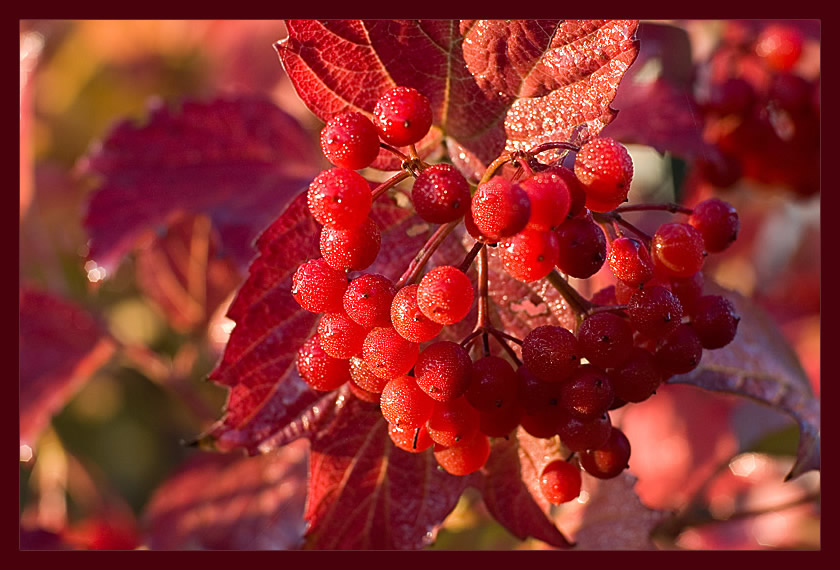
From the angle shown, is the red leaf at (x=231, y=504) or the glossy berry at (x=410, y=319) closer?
the glossy berry at (x=410, y=319)

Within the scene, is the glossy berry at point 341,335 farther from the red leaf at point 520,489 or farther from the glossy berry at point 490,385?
the red leaf at point 520,489

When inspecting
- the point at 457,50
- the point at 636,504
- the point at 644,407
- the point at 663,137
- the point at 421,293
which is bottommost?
the point at 644,407

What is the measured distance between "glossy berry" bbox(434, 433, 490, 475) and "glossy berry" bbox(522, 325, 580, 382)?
0.10 metres

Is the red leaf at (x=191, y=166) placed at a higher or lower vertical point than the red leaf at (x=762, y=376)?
higher

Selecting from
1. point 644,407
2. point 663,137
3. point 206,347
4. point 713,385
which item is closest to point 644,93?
point 663,137

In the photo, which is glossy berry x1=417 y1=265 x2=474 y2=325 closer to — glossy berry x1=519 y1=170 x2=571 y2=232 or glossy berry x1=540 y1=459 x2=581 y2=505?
glossy berry x1=519 y1=170 x2=571 y2=232

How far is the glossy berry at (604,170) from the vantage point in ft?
2.13

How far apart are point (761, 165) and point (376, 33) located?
92 centimetres

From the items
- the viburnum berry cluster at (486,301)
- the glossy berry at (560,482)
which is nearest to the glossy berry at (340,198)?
the viburnum berry cluster at (486,301)

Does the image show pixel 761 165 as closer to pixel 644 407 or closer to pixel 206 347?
pixel 644 407

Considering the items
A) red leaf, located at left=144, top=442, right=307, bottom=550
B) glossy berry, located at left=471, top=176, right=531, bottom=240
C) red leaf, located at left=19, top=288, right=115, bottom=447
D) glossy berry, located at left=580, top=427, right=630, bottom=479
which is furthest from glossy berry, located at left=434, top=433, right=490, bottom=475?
red leaf, located at left=19, top=288, right=115, bottom=447

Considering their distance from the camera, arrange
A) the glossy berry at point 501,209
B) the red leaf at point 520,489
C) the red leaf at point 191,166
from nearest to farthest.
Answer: the glossy berry at point 501,209
the red leaf at point 520,489
the red leaf at point 191,166

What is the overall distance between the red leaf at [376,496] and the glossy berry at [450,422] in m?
0.18

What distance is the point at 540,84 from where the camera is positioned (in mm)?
764
